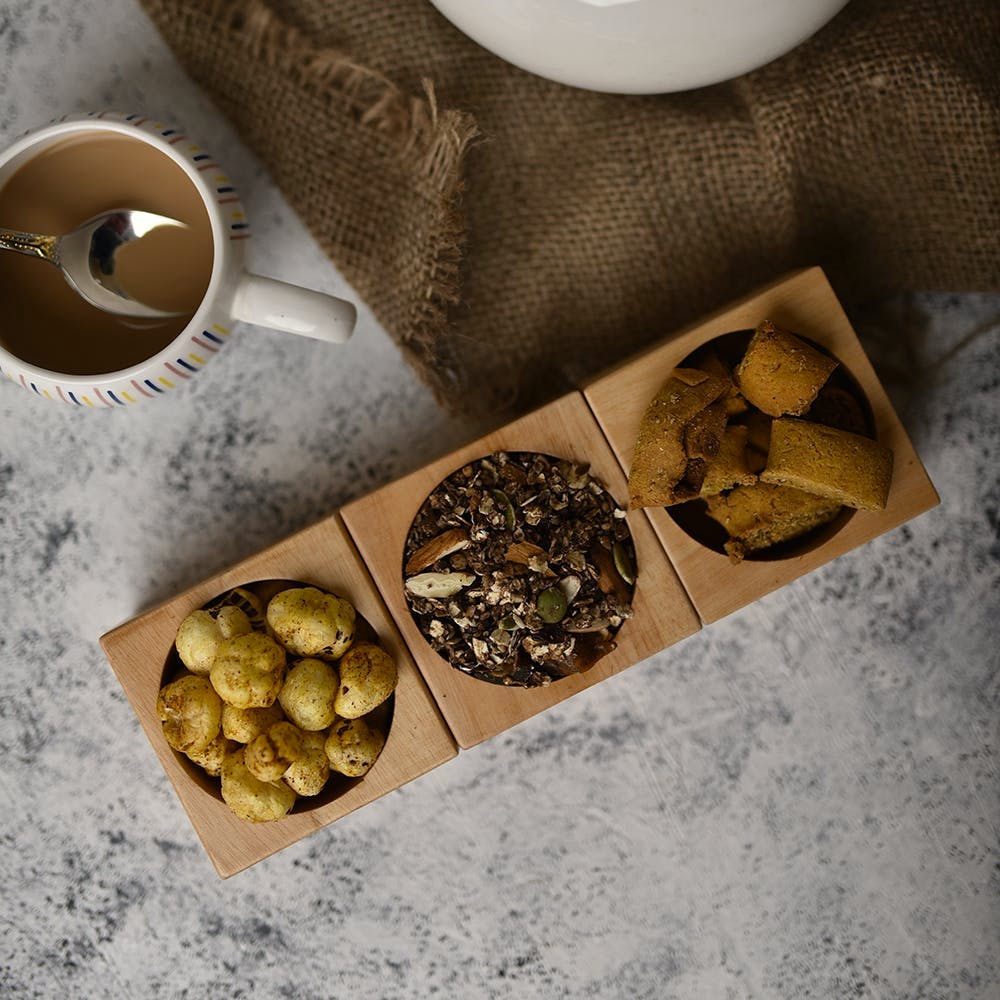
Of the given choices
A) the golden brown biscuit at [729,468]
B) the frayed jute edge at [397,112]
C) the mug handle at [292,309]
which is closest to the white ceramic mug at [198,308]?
the mug handle at [292,309]

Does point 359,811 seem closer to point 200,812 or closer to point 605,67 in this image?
point 200,812

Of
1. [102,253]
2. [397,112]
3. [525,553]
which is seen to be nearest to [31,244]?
[102,253]

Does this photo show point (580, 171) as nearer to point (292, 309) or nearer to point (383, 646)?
point (292, 309)

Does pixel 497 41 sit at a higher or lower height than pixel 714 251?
higher

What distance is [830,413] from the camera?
717 mm

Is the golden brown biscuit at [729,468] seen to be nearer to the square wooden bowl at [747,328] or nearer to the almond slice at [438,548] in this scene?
the square wooden bowl at [747,328]

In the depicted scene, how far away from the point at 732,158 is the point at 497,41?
29cm

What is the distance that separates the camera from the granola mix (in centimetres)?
69

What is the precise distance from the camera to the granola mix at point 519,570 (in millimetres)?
691

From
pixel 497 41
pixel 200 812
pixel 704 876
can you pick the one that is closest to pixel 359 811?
pixel 200 812

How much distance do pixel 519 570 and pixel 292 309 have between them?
243mm

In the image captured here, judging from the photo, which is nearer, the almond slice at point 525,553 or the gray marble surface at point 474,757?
the almond slice at point 525,553

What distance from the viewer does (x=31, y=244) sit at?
644mm

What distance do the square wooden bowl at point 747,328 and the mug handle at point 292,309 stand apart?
192 millimetres
